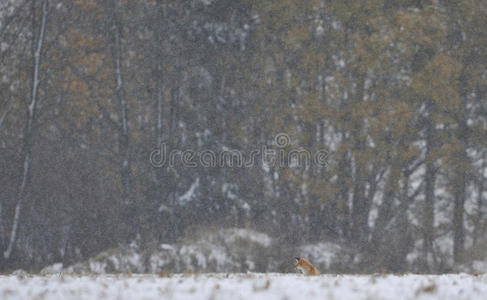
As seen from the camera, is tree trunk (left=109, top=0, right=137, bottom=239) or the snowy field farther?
tree trunk (left=109, top=0, right=137, bottom=239)

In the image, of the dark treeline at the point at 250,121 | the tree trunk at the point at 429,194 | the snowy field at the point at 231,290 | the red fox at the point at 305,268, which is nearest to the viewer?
the snowy field at the point at 231,290

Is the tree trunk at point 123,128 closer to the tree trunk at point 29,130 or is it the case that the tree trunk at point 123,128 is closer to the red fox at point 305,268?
the tree trunk at point 29,130

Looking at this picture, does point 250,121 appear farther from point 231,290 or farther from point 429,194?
point 231,290

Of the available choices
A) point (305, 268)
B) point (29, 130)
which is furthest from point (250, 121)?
point (305, 268)

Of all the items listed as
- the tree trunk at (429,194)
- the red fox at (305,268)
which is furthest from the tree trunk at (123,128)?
the red fox at (305,268)

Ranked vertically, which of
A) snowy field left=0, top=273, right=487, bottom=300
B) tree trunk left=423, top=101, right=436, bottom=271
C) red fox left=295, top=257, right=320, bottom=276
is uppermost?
tree trunk left=423, top=101, right=436, bottom=271

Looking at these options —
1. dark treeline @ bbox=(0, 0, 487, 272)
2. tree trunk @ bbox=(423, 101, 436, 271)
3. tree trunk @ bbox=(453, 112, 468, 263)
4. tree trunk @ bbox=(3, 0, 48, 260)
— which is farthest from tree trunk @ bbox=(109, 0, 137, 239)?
tree trunk @ bbox=(453, 112, 468, 263)

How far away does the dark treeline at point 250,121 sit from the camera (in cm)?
1677

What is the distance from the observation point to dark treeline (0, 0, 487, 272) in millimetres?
16766

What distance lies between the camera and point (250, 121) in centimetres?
1791

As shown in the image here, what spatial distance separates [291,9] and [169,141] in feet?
15.8

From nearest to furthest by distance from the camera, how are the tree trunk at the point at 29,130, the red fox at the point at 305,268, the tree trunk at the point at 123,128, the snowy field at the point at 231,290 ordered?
the snowy field at the point at 231,290
the red fox at the point at 305,268
the tree trunk at the point at 29,130
the tree trunk at the point at 123,128

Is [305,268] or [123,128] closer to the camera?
[305,268]

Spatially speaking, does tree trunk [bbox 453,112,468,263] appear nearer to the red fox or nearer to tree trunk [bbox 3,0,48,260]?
the red fox
